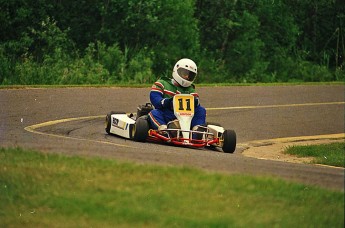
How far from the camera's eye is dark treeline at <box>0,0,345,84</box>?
2972 cm

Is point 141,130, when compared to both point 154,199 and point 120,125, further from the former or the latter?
point 154,199

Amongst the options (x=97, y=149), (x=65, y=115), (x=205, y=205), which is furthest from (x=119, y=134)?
(x=205, y=205)

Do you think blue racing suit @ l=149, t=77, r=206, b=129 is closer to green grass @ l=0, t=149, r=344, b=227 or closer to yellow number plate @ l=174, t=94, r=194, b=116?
yellow number plate @ l=174, t=94, r=194, b=116

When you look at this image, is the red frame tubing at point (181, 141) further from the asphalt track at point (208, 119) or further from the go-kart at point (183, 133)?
the asphalt track at point (208, 119)

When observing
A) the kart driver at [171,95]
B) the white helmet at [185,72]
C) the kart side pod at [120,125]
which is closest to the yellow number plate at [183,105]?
the kart driver at [171,95]

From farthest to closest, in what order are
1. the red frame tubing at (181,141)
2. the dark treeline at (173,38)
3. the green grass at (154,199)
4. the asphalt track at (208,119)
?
the dark treeline at (173,38), the red frame tubing at (181,141), the asphalt track at (208,119), the green grass at (154,199)

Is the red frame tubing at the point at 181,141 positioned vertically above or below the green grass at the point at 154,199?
below

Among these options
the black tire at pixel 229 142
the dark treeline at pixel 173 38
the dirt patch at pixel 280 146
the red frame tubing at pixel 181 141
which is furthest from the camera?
the dark treeline at pixel 173 38

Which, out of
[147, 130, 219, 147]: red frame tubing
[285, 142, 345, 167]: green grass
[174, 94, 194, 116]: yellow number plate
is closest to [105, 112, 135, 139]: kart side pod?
[147, 130, 219, 147]: red frame tubing

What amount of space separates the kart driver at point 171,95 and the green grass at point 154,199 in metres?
6.71

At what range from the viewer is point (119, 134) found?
15.0 meters

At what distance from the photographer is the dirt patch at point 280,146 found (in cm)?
1438

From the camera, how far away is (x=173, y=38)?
34.2m

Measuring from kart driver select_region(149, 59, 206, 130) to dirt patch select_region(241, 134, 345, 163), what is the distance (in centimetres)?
98
